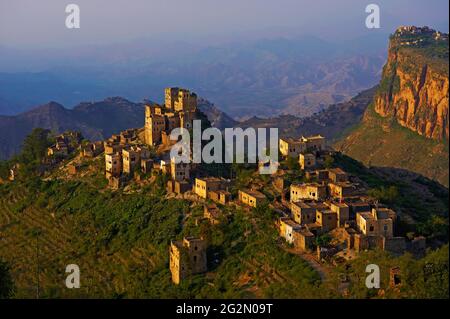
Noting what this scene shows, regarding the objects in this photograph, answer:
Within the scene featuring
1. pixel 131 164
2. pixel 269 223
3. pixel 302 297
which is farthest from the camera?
pixel 131 164

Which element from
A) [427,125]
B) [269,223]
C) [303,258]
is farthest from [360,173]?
[427,125]

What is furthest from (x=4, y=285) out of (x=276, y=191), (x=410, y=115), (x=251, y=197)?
(x=410, y=115)

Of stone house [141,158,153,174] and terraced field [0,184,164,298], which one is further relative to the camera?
stone house [141,158,153,174]

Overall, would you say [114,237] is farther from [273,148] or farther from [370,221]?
[370,221]

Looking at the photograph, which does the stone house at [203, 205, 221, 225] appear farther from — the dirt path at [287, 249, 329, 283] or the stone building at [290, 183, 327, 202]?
the dirt path at [287, 249, 329, 283]

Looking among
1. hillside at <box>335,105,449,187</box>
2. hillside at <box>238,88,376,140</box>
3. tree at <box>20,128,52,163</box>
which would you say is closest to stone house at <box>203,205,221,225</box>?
tree at <box>20,128,52,163</box>

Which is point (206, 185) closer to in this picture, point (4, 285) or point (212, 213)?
Answer: point (212, 213)
